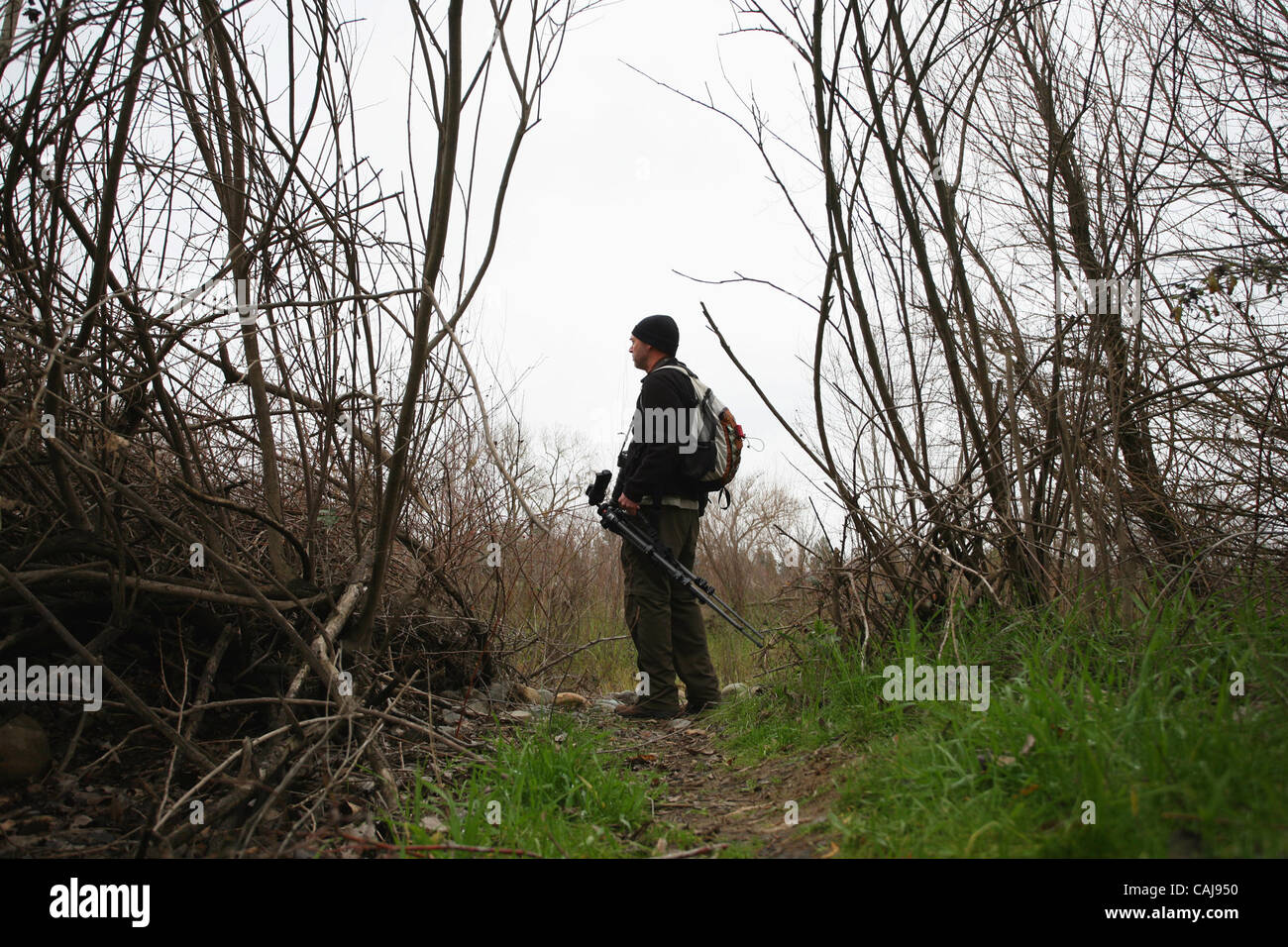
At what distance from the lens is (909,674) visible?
120 inches

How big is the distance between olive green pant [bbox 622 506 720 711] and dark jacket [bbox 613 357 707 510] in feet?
0.46

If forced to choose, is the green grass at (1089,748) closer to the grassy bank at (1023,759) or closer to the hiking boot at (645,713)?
the grassy bank at (1023,759)

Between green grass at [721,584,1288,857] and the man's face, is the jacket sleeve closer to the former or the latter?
the man's face

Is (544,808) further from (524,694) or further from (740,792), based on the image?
(524,694)

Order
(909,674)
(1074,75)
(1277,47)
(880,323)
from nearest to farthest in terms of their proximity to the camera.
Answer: (909,674) → (1277,47) → (1074,75) → (880,323)

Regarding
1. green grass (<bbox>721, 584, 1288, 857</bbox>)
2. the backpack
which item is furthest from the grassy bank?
the backpack

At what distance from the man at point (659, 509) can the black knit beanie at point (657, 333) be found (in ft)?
0.44

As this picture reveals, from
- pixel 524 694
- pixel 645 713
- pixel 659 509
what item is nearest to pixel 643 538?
pixel 659 509

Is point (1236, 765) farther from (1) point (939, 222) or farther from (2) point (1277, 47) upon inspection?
(2) point (1277, 47)

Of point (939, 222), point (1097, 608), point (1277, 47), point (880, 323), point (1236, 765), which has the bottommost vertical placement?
point (1236, 765)

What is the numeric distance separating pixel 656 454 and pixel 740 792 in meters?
2.02

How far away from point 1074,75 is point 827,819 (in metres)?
3.55

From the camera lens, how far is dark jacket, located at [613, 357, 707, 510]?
4.51m
